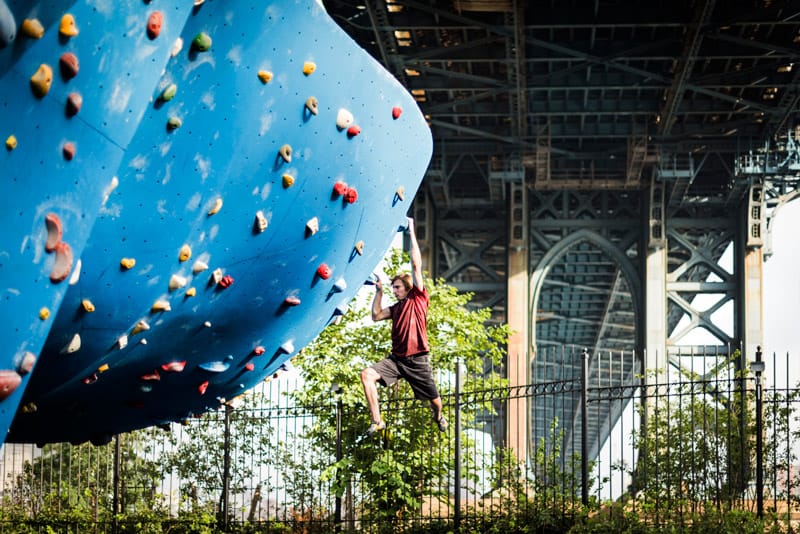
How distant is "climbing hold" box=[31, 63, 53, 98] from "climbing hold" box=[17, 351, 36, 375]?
1161mm

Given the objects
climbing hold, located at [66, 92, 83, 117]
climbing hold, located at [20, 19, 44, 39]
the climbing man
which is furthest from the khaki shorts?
climbing hold, located at [20, 19, 44, 39]

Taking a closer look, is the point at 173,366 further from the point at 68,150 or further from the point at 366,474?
the point at 366,474

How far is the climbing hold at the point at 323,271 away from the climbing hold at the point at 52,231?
2.61 metres

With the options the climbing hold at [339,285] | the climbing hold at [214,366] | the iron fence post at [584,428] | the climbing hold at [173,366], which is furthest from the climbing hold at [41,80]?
the iron fence post at [584,428]

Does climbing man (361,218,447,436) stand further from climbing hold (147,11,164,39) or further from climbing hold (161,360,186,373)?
climbing hold (147,11,164,39)

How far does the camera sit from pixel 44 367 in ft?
22.3

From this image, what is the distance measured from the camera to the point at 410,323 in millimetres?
10273

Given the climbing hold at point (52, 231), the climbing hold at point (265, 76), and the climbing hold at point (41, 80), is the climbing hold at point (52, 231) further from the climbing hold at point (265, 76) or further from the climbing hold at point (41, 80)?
the climbing hold at point (265, 76)

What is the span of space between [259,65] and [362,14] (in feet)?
77.9

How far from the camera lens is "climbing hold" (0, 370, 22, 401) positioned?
529cm

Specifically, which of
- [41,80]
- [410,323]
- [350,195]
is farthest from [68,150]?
[410,323]

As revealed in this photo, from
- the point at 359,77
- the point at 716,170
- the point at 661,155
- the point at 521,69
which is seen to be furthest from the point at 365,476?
the point at 716,170

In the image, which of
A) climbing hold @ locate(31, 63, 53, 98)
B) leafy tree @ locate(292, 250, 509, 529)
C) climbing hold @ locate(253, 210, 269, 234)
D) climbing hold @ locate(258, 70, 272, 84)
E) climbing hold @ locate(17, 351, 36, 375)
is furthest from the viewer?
leafy tree @ locate(292, 250, 509, 529)

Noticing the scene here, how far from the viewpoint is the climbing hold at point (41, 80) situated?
5.10 metres
